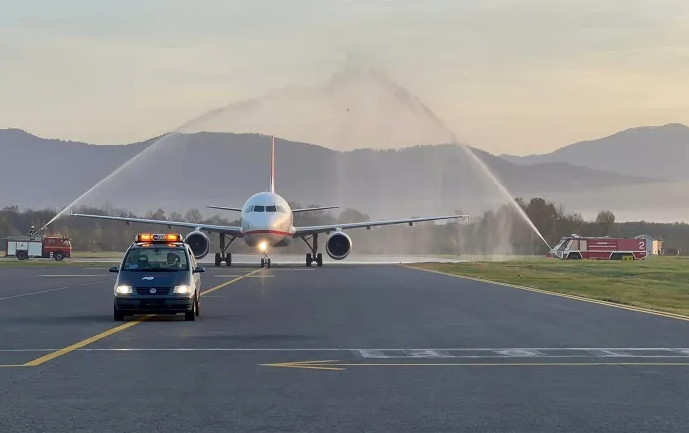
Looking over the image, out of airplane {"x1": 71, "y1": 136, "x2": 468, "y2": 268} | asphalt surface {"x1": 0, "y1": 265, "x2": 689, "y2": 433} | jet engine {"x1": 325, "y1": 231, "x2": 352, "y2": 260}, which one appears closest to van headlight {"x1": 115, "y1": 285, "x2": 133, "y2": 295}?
asphalt surface {"x1": 0, "y1": 265, "x2": 689, "y2": 433}

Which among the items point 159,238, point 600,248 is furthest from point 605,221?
point 159,238

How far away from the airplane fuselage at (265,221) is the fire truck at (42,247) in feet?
125

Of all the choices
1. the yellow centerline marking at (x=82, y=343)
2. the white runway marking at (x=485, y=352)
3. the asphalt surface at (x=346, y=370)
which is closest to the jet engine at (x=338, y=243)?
the asphalt surface at (x=346, y=370)

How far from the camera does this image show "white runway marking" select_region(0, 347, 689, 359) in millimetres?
19062

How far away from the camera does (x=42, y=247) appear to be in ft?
340

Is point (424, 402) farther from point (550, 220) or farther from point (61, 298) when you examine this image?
point (550, 220)

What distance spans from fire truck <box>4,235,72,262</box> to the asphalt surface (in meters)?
73.5

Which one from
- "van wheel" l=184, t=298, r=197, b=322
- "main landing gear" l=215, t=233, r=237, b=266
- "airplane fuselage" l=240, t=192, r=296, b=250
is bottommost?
"van wheel" l=184, t=298, r=197, b=322

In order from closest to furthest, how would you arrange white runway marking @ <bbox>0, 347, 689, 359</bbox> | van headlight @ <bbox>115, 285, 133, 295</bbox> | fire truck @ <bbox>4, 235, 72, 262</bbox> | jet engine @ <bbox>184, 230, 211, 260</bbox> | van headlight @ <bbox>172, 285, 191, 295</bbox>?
white runway marking @ <bbox>0, 347, 689, 359</bbox> < van headlight @ <bbox>115, 285, 133, 295</bbox> < van headlight @ <bbox>172, 285, 191, 295</bbox> < jet engine @ <bbox>184, 230, 211, 260</bbox> < fire truck @ <bbox>4, 235, 72, 262</bbox>

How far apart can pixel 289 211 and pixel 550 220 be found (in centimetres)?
7569

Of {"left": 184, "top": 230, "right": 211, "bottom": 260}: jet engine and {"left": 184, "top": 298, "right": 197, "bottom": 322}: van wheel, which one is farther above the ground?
{"left": 184, "top": 230, "right": 211, "bottom": 260}: jet engine

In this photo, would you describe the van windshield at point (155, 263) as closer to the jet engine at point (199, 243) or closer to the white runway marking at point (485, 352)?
the white runway marking at point (485, 352)

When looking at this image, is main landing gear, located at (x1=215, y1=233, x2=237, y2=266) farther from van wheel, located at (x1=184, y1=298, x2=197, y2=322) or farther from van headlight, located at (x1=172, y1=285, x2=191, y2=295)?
van headlight, located at (x1=172, y1=285, x2=191, y2=295)

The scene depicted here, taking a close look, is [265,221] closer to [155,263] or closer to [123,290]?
[155,263]
